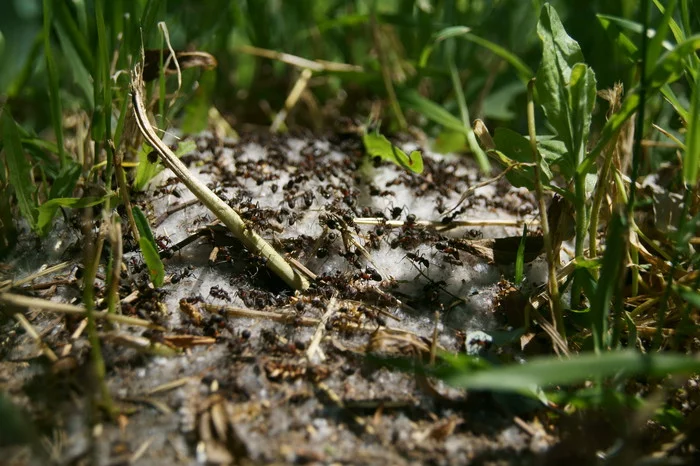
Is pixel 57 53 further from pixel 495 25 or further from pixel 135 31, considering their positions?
pixel 495 25

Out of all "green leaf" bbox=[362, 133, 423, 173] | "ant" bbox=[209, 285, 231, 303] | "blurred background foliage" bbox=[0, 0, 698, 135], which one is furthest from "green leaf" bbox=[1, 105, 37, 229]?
"green leaf" bbox=[362, 133, 423, 173]

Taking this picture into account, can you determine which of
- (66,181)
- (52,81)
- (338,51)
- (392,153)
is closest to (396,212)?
(392,153)

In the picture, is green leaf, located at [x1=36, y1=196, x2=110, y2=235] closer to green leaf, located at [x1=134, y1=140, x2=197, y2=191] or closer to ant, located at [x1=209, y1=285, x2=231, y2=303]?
green leaf, located at [x1=134, y1=140, x2=197, y2=191]

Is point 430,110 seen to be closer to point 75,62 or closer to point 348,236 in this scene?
point 348,236

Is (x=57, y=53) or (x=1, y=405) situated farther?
(x=57, y=53)

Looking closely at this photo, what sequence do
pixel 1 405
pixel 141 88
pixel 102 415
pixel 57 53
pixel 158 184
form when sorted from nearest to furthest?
pixel 1 405 → pixel 102 415 → pixel 141 88 → pixel 158 184 → pixel 57 53

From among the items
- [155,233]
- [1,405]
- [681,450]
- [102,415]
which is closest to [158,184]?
[155,233]

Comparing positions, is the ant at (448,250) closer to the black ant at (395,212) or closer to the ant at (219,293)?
the black ant at (395,212)

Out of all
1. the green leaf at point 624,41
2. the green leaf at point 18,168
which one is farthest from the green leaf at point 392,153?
the green leaf at point 18,168
